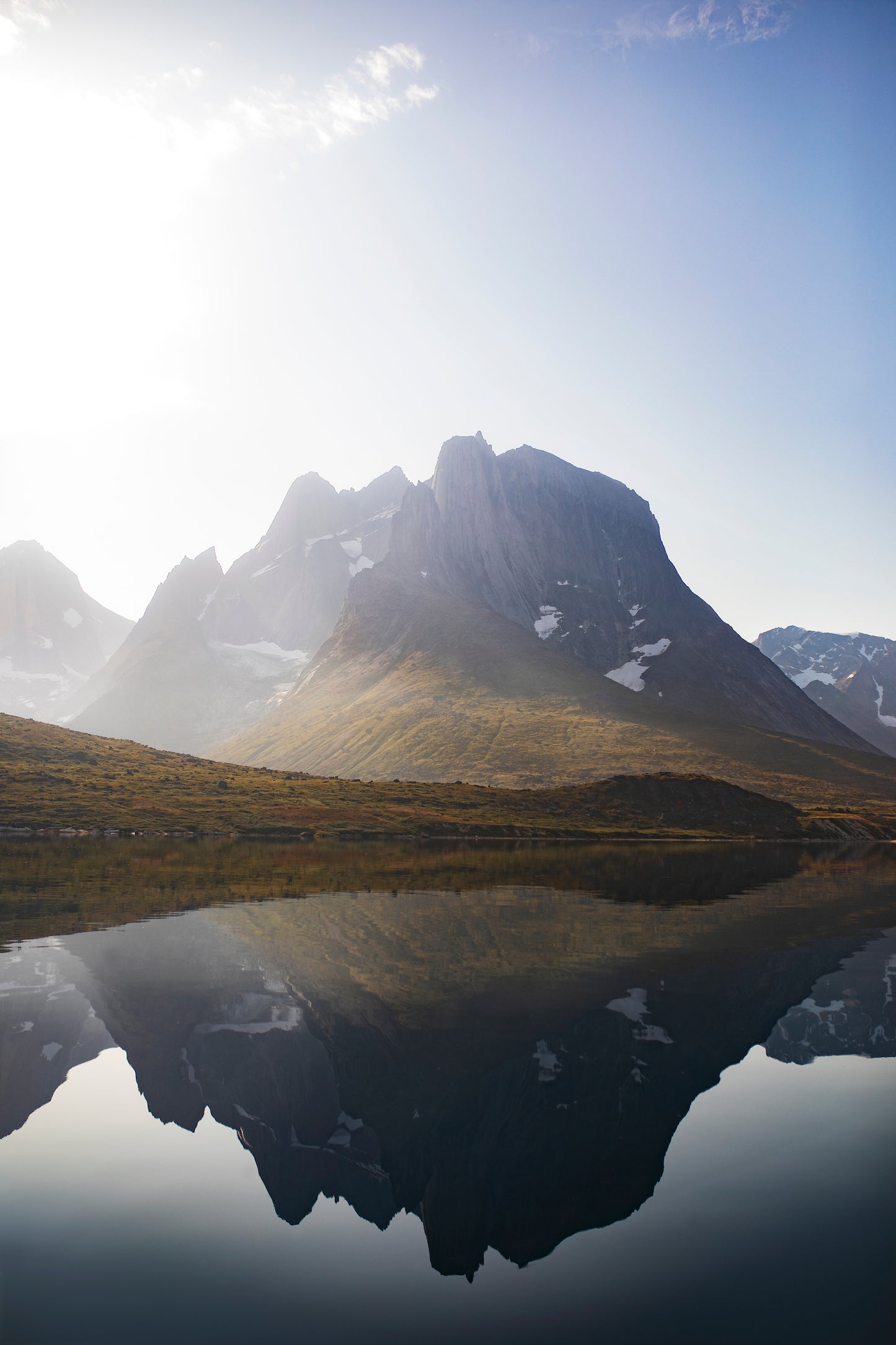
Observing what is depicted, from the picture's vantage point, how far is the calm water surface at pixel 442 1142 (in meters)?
8.77

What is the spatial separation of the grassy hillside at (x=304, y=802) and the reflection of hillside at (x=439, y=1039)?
6782 cm

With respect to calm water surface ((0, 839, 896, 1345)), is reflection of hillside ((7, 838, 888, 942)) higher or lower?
lower

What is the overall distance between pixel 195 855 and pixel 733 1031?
5583 cm

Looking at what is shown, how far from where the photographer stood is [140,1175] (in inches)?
470

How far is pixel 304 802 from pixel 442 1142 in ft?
359

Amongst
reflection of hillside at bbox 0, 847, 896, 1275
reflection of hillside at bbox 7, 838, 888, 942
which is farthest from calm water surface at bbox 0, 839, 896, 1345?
reflection of hillside at bbox 7, 838, 888, 942

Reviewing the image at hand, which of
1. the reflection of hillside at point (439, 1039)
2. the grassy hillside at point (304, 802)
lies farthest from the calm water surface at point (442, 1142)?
the grassy hillside at point (304, 802)

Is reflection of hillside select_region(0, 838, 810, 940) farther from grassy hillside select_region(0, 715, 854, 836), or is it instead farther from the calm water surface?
grassy hillside select_region(0, 715, 854, 836)

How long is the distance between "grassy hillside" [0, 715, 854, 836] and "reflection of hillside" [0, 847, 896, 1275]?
6782 cm

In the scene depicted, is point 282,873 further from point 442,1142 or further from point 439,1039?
point 442,1142

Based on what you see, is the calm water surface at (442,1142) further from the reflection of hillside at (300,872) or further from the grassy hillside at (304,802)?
the grassy hillside at (304,802)

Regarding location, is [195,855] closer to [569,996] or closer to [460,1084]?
[569,996]

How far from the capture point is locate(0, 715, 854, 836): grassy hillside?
98.5 m

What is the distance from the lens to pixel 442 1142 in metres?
12.7
